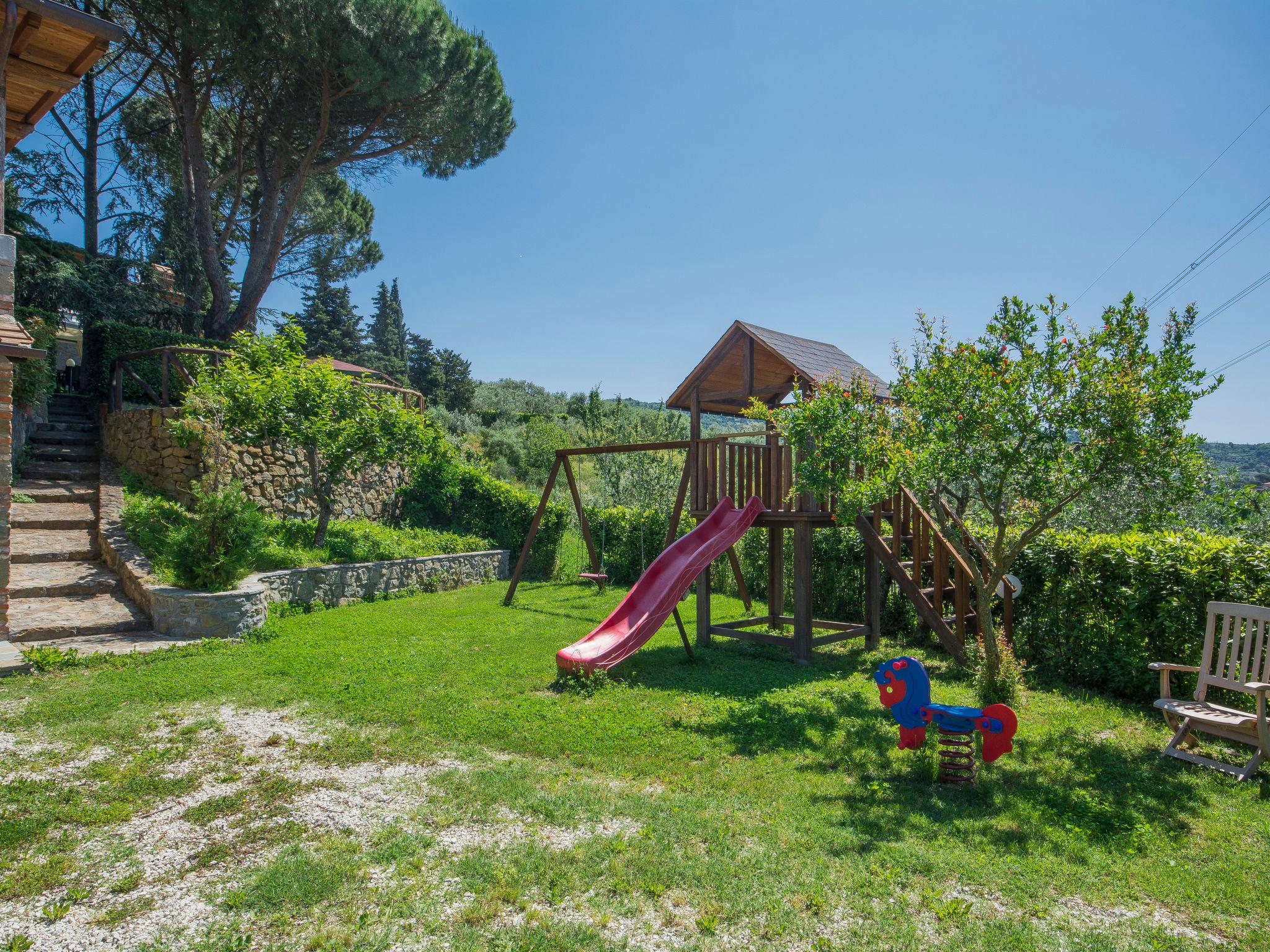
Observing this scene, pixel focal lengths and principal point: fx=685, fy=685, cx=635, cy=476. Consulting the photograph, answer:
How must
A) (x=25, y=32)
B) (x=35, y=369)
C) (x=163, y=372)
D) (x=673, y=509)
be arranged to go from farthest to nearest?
(x=35, y=369), (x=163, y=372), (x=673, y=509), (x=25, y=32)

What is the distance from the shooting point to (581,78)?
13.7 meters

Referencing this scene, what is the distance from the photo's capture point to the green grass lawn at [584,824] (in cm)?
286

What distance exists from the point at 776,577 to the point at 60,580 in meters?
9.37

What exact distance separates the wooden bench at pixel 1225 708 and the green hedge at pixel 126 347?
16.7 m

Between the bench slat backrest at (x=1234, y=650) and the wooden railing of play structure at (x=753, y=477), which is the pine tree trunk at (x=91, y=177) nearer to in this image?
the wooden railing of play structure at (x=753, y=477)

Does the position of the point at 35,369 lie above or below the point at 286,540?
above

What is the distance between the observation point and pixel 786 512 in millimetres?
8398

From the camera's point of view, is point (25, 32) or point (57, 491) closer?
point (25, 32)

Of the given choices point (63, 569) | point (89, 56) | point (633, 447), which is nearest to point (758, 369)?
point (633, 447)

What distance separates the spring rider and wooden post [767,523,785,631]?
4.37 m

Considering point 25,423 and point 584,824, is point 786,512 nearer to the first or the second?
point 584,824

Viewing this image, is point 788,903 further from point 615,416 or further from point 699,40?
point 615,416

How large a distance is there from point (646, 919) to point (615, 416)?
1767 centimetres

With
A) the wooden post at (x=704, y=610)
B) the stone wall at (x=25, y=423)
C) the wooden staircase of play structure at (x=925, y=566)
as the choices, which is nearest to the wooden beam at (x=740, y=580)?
the wooden post at (x=704, y=610)
